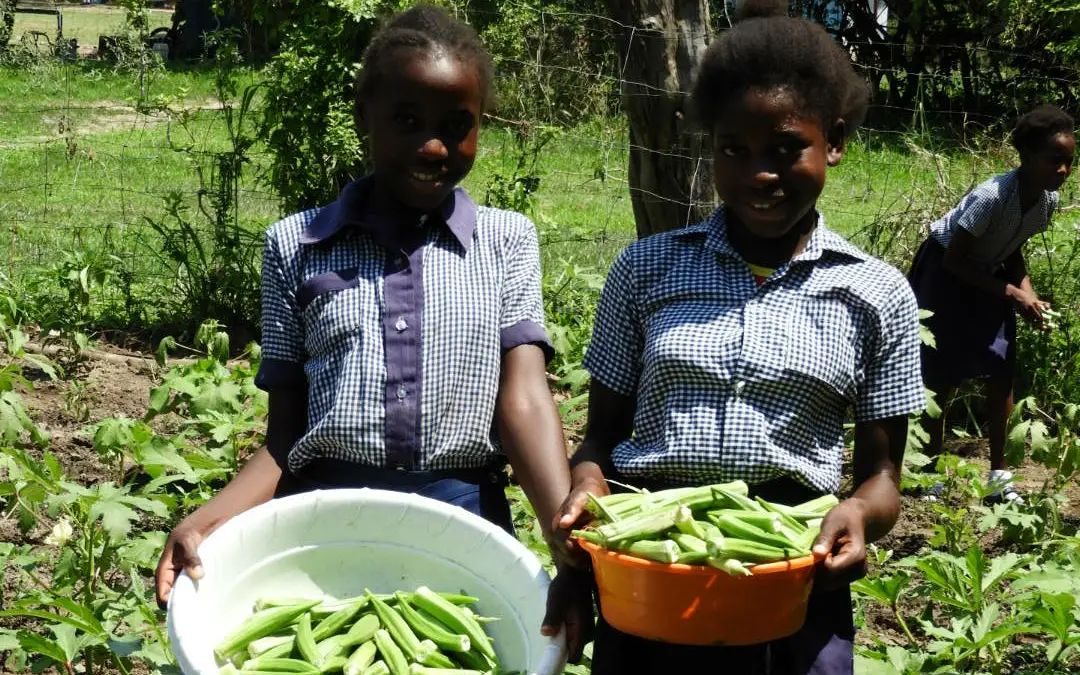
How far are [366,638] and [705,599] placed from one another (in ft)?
2.27

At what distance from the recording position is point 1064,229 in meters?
8.21

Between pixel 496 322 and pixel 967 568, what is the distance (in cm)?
135

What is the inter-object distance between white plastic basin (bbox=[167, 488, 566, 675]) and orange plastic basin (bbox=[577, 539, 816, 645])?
301 millimetres

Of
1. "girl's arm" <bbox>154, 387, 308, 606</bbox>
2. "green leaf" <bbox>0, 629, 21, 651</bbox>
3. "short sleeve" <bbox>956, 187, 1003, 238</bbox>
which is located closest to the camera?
"girl's arm" <bbox>154, 387, 308, 606</bbox>

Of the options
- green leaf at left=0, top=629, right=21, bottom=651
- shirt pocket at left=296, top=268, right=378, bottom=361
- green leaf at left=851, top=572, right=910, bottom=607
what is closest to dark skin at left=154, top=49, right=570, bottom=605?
shirt pocket at left=296, top=268, right=378, bottom=361

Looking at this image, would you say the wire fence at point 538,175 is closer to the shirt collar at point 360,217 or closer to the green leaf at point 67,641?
the shirt collar at point 360,217

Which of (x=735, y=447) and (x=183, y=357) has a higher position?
(x=735, y=447)

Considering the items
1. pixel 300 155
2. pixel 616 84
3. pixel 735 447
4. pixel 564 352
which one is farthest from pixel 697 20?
pixel 735 447

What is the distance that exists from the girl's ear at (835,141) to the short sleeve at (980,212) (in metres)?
3.26

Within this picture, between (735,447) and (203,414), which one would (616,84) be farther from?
(735,447)

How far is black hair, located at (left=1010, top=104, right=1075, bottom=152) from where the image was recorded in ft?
18.3

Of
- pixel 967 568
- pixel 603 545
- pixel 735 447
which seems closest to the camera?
pixel 603 545

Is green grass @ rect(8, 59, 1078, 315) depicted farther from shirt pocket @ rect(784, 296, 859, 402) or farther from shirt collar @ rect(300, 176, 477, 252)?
shirt pocket @ rect(784, 296, 859, 402)

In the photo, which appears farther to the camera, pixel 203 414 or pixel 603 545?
pixel 203 414
